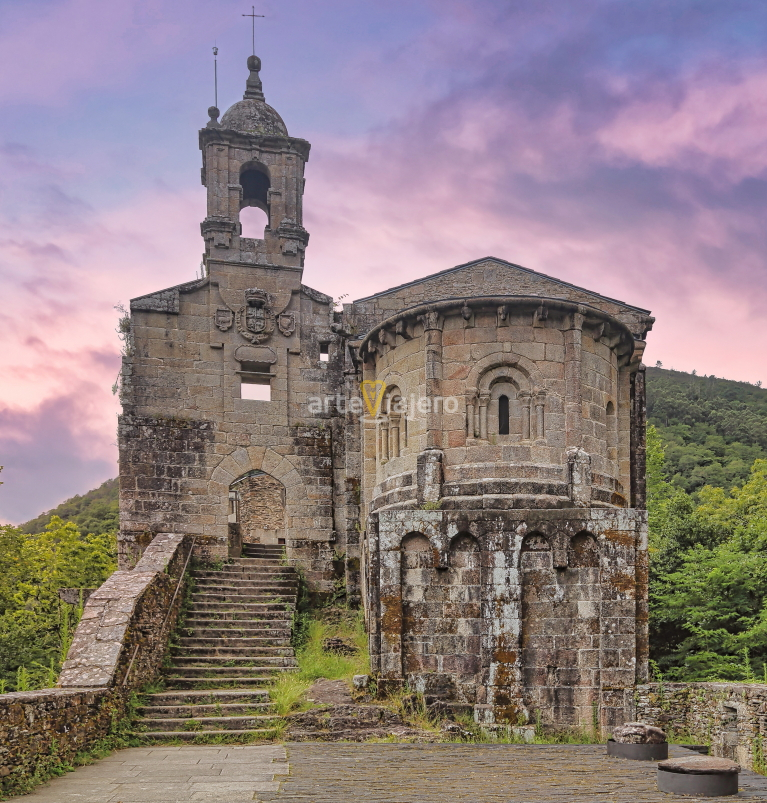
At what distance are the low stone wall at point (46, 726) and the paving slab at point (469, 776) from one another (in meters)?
2.38

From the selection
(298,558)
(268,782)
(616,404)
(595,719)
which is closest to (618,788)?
(268,782)

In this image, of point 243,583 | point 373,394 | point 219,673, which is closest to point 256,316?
point 373,394

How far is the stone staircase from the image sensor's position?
1169cm

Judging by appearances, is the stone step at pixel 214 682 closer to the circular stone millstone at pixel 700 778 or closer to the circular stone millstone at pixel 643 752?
the circular stone millstone at pixel 643 752

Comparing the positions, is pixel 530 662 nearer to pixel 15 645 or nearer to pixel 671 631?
pixel 671 631

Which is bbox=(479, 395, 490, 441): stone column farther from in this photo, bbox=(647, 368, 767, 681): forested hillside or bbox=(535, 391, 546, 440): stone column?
bbox=(647, 368, 767, 681): forested hillside

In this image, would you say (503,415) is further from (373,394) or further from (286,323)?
(286,323)

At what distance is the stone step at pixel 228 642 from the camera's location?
14.5m

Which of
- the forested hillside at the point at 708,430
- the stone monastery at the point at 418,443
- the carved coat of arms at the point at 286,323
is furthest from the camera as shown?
the forested hillside at the point at 708,430

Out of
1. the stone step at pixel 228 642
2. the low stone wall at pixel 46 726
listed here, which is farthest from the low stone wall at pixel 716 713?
the low stone wall at pixel 46 726

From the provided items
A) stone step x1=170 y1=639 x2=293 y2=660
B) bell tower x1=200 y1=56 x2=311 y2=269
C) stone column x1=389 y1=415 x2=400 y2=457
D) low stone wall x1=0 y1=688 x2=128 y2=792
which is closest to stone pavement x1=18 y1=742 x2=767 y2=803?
low stone wall x1=0 y1=688 x2=128 y2=792

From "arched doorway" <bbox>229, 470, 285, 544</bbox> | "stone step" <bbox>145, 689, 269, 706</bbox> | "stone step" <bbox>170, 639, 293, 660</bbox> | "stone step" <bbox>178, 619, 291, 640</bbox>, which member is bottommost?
"stone step" <bbox>145, 689, 269, 706</bbox>

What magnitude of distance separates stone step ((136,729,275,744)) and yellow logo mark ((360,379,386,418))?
6.56 metres

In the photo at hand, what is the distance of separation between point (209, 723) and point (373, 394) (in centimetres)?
705
